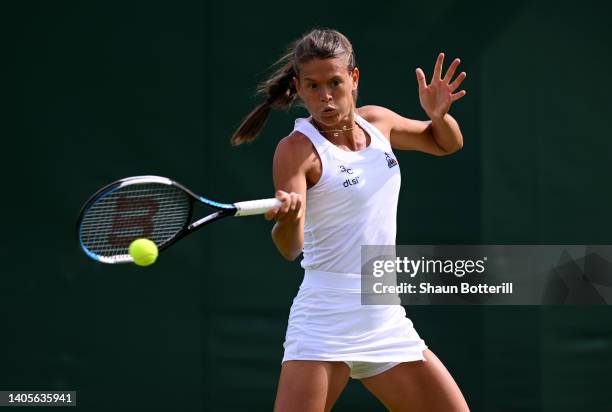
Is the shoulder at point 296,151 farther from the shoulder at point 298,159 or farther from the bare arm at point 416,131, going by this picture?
the bare arm at point 416,131

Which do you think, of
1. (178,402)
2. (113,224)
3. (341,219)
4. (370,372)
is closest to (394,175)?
(341,219)

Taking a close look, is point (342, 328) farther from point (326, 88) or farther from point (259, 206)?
point (326, 88)

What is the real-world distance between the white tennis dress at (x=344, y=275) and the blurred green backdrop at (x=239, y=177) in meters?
1.34

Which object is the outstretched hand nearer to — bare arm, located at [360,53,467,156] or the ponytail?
bare arm, located at [360,53,467,156]

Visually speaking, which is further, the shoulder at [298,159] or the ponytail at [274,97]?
the ponytail at [274,97]

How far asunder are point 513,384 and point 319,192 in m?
1.85

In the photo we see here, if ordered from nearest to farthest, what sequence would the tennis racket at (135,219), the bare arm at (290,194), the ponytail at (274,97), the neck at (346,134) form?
the bare arm at (290,194)
the tennis racket at (135,219)
the neck at (346,134)
the ponytail at (274,97)

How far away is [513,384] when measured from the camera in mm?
4727

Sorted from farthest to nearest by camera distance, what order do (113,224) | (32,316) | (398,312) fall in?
(32,316)
(398,312)
(113,224)

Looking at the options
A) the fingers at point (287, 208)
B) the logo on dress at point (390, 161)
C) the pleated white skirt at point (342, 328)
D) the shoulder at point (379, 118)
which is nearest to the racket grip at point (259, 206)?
the fingers at point (287, 208)

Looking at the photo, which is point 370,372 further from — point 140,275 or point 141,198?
point 140,275

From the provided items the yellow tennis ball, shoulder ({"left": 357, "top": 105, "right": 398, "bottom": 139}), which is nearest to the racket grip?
the yellow tennis ball

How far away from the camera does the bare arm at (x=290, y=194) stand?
3.08m

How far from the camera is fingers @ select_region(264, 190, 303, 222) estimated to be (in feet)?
10.0
